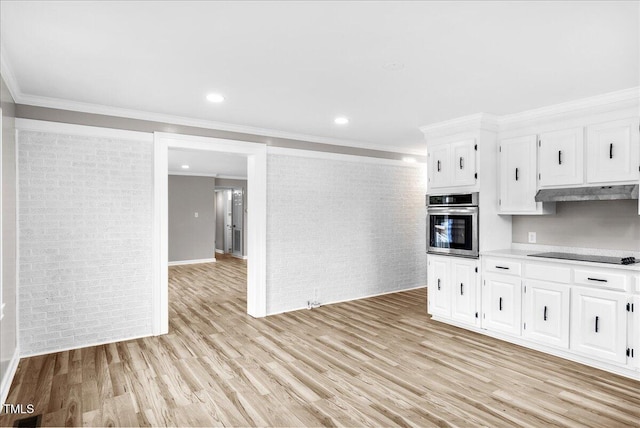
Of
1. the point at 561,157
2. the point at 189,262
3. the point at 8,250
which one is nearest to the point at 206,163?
the point at 189,262

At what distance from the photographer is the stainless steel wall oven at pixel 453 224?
4.34 m

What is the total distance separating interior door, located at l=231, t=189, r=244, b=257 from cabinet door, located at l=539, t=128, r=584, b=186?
339 inches

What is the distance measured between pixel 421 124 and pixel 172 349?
12.9 feet

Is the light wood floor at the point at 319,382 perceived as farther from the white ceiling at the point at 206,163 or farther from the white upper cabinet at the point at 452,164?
the white ceiling at the point at 206,163

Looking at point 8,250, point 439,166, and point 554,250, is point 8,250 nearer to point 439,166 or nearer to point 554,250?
point 439,166

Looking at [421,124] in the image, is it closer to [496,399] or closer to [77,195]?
[496,399]

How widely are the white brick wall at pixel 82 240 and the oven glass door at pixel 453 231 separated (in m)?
3.48

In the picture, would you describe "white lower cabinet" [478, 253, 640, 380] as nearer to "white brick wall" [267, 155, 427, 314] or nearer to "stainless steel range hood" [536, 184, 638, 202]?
"stainless steel range hood" [536, 184, 638, 202]

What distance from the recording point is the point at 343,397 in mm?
2832

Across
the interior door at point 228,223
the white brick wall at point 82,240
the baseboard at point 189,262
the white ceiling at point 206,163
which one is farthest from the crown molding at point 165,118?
the interior door at point 228,223

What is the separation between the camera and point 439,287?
15.6 ft

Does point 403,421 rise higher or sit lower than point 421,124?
lower

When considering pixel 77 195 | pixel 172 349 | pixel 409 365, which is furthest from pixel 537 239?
pixel 77 195

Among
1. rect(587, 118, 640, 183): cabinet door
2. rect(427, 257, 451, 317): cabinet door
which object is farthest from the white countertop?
rect(587, 118, 640, 183): cabinet door
